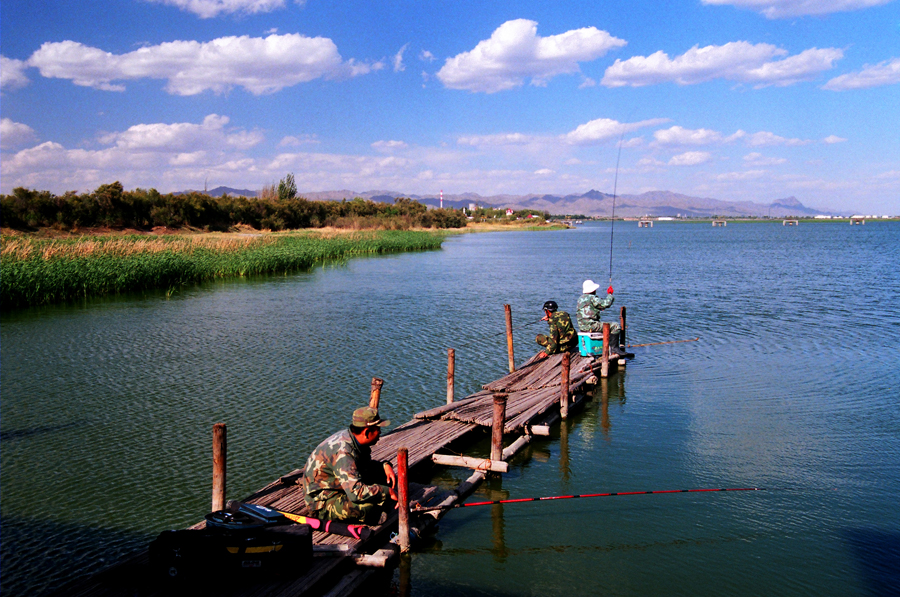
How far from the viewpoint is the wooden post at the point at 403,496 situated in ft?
25.0

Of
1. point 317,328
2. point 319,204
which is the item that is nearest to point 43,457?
point 317,328

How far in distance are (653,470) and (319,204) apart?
8819 centimetres

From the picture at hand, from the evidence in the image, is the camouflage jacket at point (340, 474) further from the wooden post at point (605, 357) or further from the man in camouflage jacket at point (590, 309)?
the man in camouflage jacket at point (590, 309)

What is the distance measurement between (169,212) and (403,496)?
218 ft

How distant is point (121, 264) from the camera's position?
30.9 meters

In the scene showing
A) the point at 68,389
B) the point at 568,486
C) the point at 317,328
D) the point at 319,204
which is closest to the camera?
the point at 568,486

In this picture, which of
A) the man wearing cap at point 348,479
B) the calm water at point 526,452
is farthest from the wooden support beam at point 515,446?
the man wearing cap at point 348,479

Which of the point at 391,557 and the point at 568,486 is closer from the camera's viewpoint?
the point at 391,557

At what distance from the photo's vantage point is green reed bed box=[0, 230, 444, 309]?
26.2 m

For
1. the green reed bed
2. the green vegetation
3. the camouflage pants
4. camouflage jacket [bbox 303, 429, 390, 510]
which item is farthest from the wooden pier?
the green vegetation

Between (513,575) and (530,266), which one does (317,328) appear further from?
(530,266)

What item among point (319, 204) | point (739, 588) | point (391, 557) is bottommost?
point (739, 588)

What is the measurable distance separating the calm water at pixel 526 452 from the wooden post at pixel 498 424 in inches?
27.8

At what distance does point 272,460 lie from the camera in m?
10.9
